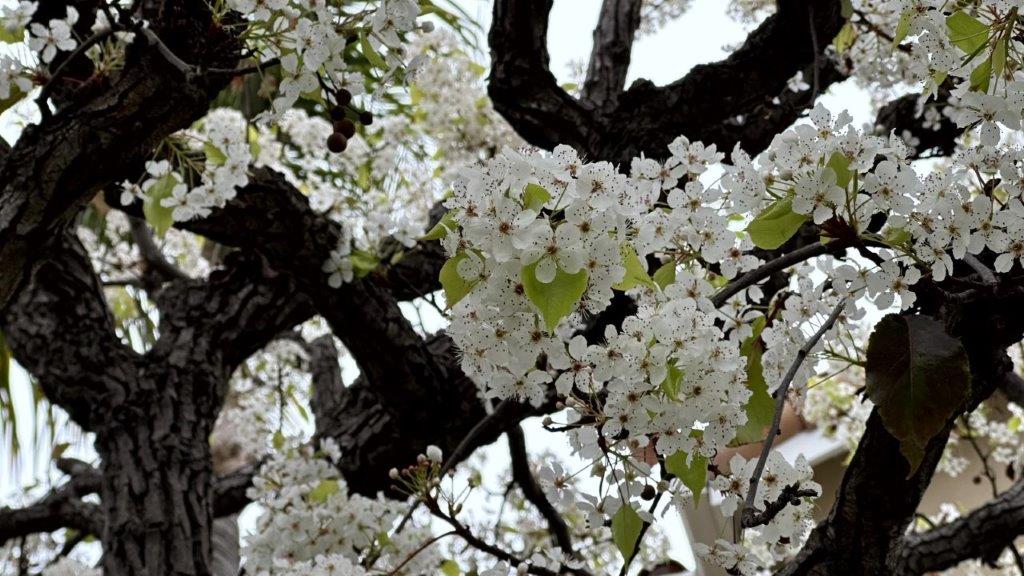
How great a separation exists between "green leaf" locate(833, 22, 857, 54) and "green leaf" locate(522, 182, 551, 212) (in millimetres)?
1826

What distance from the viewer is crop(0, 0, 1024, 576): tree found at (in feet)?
3.40

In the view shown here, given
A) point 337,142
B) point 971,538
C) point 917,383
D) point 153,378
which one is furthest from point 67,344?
point 971,538

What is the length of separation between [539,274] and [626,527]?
1.32ft

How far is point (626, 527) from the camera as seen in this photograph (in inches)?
46.8

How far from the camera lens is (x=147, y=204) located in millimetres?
1909

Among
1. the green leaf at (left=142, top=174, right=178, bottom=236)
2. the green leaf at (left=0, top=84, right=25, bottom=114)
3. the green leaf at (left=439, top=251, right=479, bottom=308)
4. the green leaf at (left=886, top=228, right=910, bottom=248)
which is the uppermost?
the green leaf at (left=0, top=84, right=25, bottom=114)

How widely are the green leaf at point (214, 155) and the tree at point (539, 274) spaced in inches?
0.6

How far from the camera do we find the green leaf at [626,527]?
1185mm

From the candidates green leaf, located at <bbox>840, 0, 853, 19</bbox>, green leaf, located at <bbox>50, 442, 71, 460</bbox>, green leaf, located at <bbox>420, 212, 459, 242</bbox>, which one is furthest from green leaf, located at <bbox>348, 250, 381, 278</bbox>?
green leaf, located at <bbox>50, 442, 71, 460</bbox>

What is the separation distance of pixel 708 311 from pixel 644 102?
127 centimetres

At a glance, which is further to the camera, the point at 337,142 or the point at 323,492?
the point at 323,492

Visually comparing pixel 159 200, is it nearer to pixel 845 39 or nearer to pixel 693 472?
pixel 693 472

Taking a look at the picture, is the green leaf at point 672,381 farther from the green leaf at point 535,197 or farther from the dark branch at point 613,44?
the dark branch at point 613,44

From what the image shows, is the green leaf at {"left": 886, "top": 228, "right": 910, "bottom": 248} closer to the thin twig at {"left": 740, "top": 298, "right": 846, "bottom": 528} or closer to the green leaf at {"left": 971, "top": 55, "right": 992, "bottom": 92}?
the thin twig at {"left": 740, "top": 298, "right": 846, "bottom": 528}
